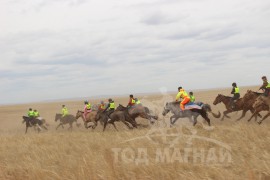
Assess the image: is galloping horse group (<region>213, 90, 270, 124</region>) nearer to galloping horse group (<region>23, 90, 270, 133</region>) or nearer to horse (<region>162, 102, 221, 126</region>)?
galloping horse group (<region>23, 90, 270, 133</region>)

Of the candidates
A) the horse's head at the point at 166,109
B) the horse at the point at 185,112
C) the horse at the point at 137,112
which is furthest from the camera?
the horse at the point at 137,112

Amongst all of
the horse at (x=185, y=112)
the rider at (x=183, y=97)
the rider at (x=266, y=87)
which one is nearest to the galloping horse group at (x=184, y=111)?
the horse at (x=185, y=112)

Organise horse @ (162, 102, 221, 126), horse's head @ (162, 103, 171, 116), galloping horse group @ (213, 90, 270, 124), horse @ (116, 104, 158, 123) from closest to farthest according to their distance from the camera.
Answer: horse @ (162, 102, 221, 126)
galloping horse group @ (213, 90, 270, 124)
horse's head @ (162, 103, 171, 116)
horse @ (116, 104, 158, 123)

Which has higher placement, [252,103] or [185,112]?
[252,103]

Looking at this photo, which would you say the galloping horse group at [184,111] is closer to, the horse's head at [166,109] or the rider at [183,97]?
the horse's head at [166,109]

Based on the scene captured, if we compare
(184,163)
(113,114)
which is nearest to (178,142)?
(184,163)

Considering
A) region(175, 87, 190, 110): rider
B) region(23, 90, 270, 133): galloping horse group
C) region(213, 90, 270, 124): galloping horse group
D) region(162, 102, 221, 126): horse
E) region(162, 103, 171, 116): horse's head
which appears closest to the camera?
region(175, 87, 190, 110): rider

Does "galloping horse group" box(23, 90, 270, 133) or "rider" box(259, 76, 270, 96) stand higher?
"rider" box(259, 76, 270, 96)

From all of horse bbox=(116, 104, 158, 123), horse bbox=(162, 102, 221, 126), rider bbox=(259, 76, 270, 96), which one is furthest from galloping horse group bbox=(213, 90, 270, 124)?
horse bbox=(116, 104, 158, 123)

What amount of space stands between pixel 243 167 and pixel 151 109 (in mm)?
14564

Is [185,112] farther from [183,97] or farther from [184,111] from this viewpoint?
[183,97]

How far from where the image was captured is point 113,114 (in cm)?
1959

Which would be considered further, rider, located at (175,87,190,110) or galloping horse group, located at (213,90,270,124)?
galloping horse group, located at (213,90,270,124)

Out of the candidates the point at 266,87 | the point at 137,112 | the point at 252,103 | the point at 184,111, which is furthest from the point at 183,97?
the point at 252,103
